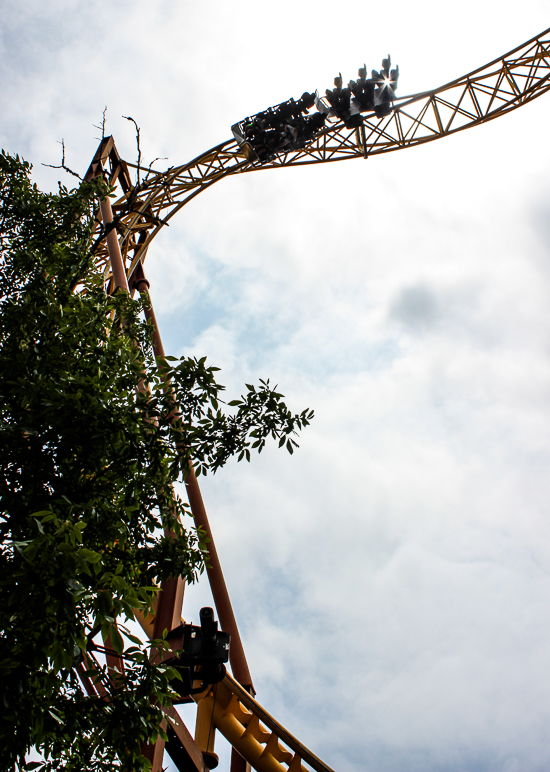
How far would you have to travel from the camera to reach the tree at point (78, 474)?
9.25ft

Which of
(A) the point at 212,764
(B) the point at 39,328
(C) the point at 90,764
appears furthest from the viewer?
(A) the point at 212,764

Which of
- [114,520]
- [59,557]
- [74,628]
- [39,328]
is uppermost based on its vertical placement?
[39,328]

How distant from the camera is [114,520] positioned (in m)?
4.04

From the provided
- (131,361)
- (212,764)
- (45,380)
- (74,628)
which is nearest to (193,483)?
(212,764)

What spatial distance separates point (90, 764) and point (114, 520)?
1498 millimetres

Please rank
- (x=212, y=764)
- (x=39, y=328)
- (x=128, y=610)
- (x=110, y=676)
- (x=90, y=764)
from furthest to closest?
(x=212, y=764) < (x=39, y=328) < (x=110, y=676) < (x=90, y=764) < (x=128, y=610)

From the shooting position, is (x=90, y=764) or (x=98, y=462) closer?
(x=90, y=764)

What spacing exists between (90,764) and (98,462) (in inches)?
74.8

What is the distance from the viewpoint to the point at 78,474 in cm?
408

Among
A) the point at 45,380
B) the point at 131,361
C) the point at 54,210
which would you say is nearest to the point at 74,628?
the point at 45,380

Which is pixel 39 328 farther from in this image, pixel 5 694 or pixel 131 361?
pixel 5 694

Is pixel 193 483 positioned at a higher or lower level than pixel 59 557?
higher

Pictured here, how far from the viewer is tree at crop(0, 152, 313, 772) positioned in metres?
2.82

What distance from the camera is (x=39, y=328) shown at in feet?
15.0
